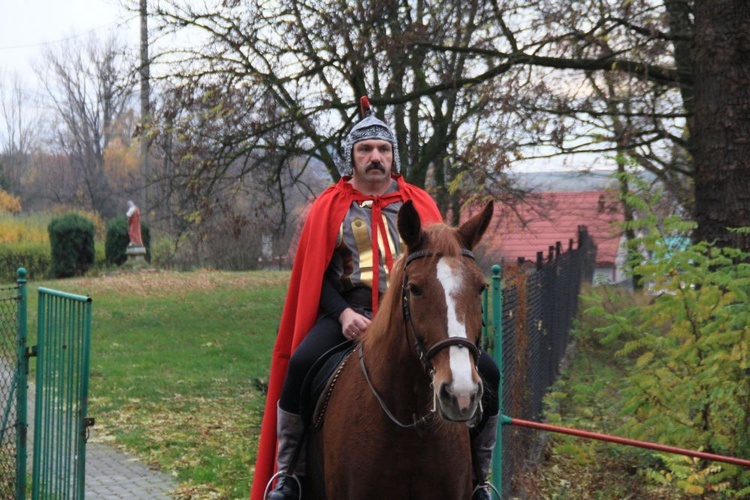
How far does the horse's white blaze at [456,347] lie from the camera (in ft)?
10.00

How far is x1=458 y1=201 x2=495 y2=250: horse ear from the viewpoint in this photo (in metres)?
3.71

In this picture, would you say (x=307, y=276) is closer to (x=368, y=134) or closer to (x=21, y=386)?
(x=368, y=134)

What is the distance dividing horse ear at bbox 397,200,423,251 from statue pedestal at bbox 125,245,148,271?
1223 inches

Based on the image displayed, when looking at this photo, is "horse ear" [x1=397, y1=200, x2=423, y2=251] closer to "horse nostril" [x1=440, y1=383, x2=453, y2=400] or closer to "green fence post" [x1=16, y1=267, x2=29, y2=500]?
"horse nostril" [x1=440, y1=383, x2=453, y2=400]

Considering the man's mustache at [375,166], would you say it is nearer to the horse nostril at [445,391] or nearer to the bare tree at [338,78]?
the horse nostril at [445,391]

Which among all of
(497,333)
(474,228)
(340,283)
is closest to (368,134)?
(340,283)

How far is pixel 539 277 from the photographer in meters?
9.32

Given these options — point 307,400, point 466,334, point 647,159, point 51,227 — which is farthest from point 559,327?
point 51,227

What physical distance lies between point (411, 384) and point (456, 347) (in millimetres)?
623

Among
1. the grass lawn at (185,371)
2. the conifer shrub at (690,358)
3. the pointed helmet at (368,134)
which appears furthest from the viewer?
the grass lawn at (185,371)

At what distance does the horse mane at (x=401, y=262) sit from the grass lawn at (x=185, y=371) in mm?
4757

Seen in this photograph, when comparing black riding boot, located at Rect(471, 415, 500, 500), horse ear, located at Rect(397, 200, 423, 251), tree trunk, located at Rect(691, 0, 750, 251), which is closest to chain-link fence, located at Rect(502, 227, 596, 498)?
tree trunk, located at Rect(691, 0, 750, 251)

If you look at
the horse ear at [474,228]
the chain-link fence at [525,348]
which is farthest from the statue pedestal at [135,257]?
the horse ear at [474,228]

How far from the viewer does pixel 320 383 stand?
4336 millimetres
